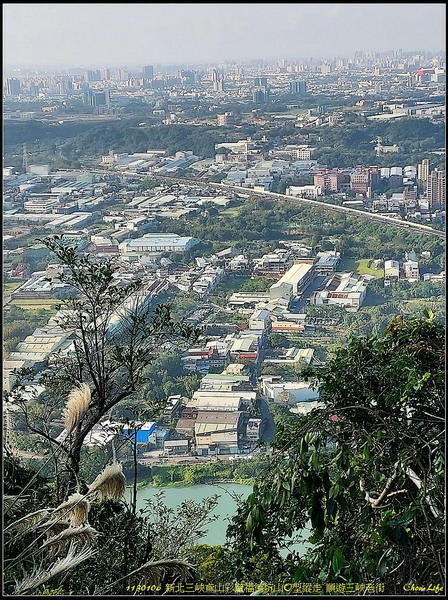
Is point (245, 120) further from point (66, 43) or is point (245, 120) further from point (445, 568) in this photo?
point (445, 568)

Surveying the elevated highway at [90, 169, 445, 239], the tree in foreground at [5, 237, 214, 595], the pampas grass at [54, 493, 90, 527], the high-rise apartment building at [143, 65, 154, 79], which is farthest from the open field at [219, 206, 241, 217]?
the pampas grass at [54, 493, 90, 527]

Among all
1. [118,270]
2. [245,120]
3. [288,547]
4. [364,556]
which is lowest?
[288,547]

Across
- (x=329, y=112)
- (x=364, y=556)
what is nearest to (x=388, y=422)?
(x=364, y=556)

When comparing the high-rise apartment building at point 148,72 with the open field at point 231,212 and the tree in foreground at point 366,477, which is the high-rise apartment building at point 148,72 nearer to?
the open field at point 231,212

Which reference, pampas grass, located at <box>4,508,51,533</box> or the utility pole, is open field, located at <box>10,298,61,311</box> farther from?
pampas grass, located at <box>4,508,51,533</box>

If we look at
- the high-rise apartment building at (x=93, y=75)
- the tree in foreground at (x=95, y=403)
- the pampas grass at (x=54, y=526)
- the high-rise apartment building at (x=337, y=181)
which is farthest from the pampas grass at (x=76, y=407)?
the high-rise apartment building at (x=337, y=181)

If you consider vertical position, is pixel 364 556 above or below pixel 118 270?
below
